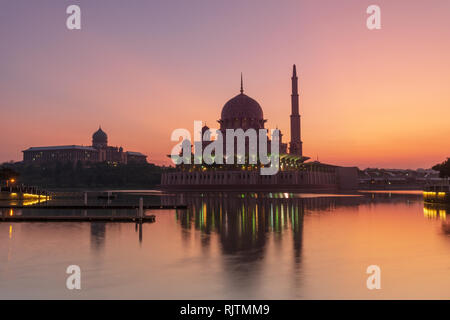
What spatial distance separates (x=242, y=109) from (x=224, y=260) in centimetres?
11464

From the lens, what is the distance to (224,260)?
1573 centimetres

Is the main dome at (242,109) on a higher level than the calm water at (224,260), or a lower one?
higher

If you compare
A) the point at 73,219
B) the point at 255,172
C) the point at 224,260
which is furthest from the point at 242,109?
the point at 224,260

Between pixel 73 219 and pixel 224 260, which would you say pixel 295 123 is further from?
pixel 224 260

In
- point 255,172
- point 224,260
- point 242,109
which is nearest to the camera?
point 224,260

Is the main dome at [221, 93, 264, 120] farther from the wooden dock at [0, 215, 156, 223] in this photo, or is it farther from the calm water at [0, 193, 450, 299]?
the calm water at [0, 193, 450, 299]

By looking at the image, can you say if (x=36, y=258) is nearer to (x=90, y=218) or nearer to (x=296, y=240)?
(x=296, y=240)

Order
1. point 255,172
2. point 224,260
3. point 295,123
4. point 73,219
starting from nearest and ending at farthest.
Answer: point 224,260 < point 73,219 < point 255,172 < point 295,123

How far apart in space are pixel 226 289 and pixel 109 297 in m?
3.18

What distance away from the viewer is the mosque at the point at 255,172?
109 m

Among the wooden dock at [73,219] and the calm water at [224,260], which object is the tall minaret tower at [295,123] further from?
the wooden dock at [73,219]

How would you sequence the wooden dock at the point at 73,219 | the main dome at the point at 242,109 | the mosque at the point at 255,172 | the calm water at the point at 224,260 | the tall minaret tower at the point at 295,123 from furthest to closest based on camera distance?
1. the tall minaret tower at the point at 295,123
2. the main dome at the point at 242,109
3. the mosque at the point at 255,172
4. the wooden dock at the point at 73,219
5. the calm water at the point at 224,260

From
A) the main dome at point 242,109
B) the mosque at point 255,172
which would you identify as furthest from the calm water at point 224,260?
the main dome at point 242,109
